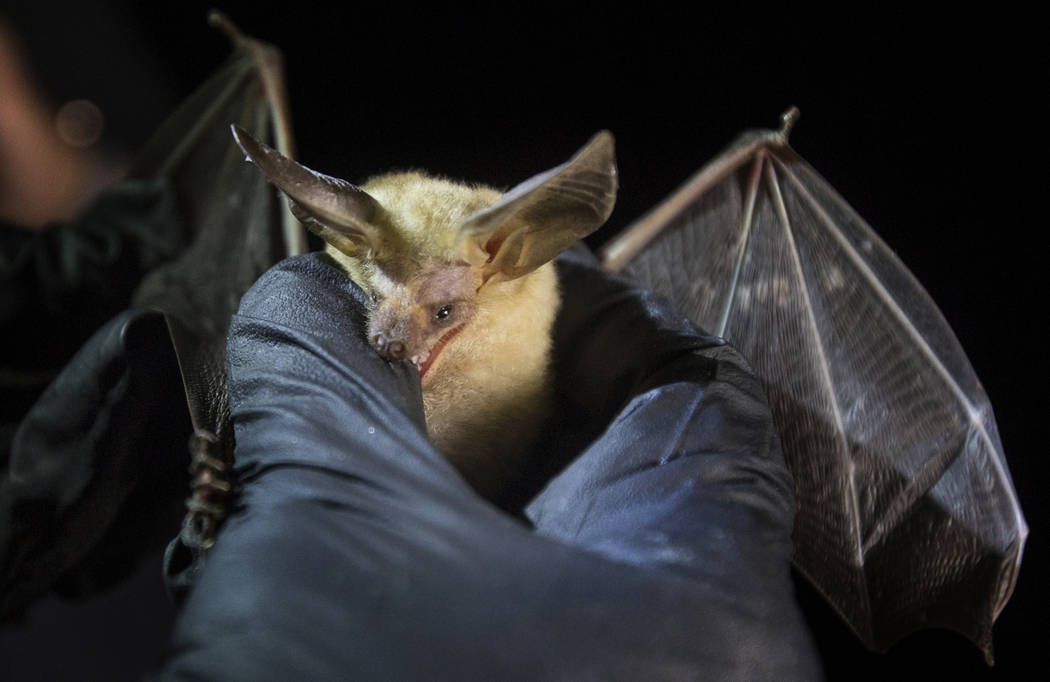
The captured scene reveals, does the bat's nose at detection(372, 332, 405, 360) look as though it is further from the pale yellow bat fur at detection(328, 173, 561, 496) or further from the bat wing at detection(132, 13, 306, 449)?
the bat wing at detection(132, 13, 306, 449)

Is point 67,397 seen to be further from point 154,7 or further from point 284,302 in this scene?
point 154,7

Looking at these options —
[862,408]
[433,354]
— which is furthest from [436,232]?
[862,408]

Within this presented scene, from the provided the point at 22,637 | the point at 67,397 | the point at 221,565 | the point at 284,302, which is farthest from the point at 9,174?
the point at 221,565

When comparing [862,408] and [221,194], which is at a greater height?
[221,194]

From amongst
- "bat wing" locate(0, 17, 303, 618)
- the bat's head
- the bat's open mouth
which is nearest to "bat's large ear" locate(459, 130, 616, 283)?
the bat's head

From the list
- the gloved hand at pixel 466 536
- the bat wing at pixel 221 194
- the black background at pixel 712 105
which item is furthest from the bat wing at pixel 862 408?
the bat wing at pixel 221 194

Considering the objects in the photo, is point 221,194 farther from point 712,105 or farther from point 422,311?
point 712,105

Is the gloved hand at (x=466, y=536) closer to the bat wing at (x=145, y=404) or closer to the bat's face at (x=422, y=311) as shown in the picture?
the bat's face at (x=422, y=311)
